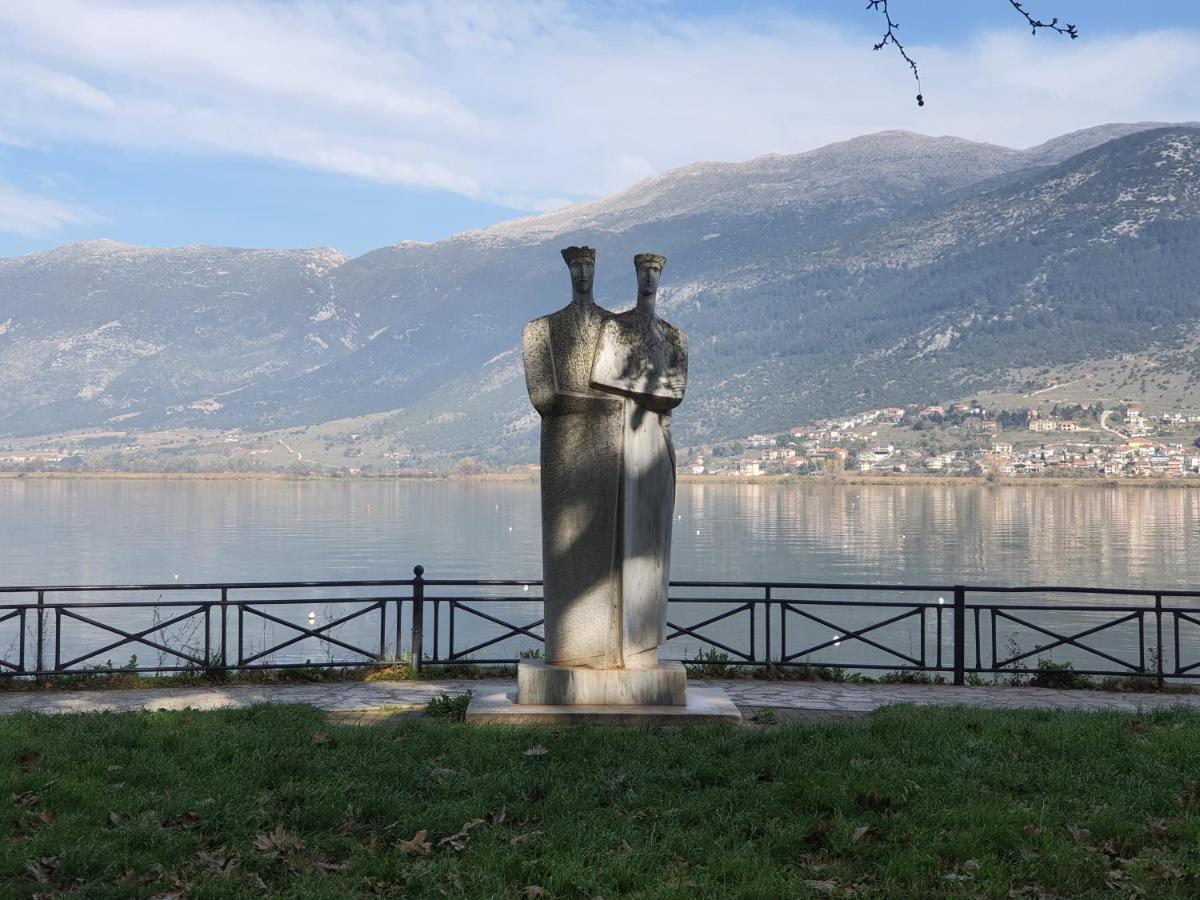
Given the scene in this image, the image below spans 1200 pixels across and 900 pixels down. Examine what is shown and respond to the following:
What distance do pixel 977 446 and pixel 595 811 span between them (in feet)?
532

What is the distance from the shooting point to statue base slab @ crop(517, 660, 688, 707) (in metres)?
8.60

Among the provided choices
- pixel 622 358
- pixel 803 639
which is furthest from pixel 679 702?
pixel 803 639

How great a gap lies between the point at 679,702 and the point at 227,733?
3215 millimetres

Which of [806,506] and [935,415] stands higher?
[935,415]

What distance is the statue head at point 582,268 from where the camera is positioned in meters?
8.84

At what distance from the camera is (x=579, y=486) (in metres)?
8.66

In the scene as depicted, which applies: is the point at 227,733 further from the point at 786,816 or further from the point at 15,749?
the point at 786,816

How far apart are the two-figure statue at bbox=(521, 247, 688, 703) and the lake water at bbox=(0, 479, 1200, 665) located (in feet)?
36.8

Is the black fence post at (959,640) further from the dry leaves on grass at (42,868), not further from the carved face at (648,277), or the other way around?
the dry leaves on grass at (42,868)

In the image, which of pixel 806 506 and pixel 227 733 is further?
pixel 806 506

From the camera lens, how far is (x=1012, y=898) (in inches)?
197

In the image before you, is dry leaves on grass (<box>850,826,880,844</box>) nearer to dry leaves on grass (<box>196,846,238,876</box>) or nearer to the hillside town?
dry leaves on grass (<box>196,846,238,876</box>)

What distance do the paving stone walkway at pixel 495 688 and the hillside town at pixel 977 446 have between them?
476ft

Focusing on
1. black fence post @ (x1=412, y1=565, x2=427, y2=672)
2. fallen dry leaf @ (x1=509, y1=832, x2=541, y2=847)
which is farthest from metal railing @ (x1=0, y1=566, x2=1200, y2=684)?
fallen dry leaf @ (x1=509, y1=832, x2=541, y2=847)
